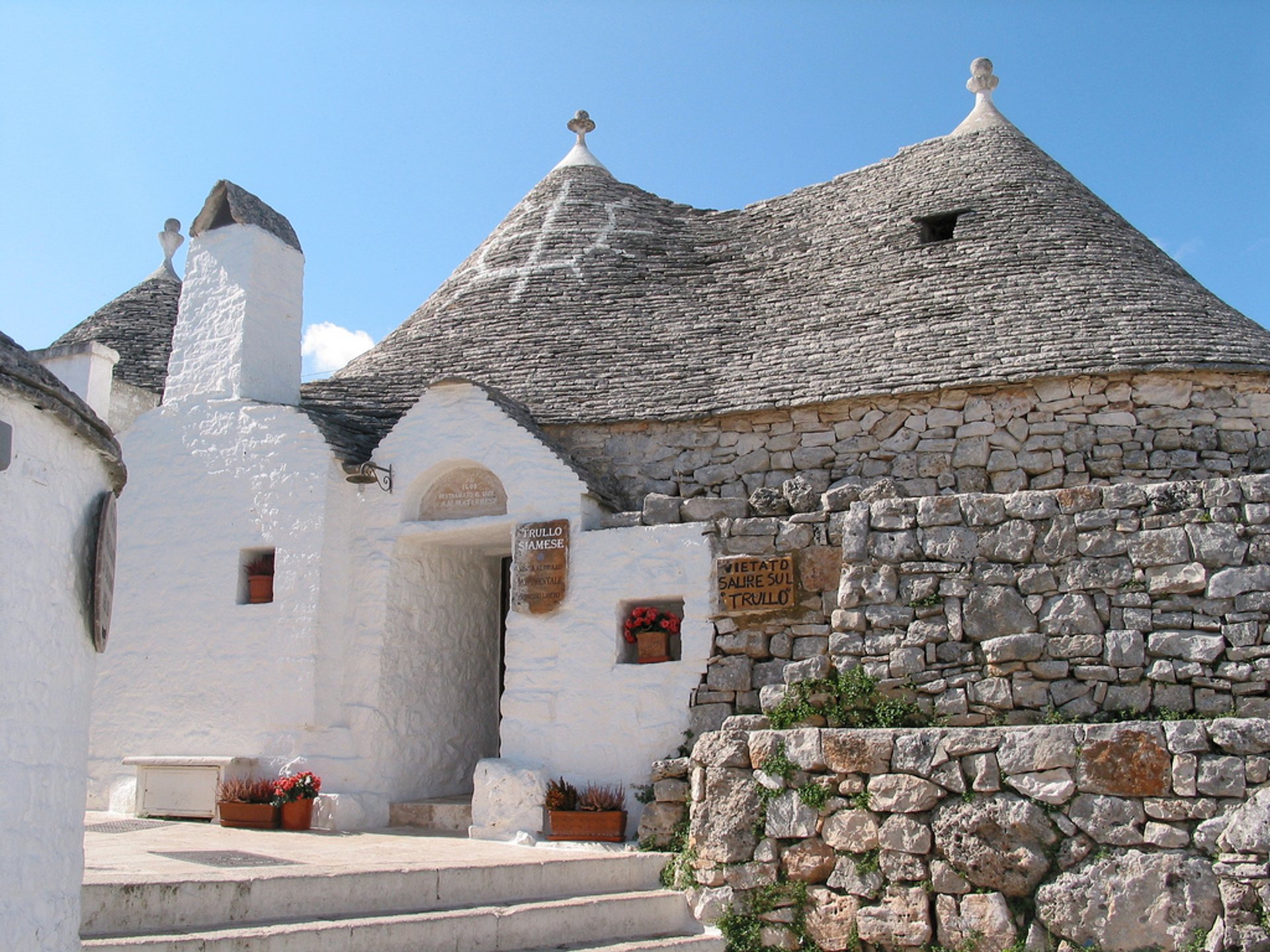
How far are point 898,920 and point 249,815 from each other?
5484 millimetres

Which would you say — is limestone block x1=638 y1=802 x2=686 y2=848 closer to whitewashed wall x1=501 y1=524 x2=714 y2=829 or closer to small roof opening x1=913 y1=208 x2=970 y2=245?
whitewashed wall x1=501 y1=524 x2=714 y2=829

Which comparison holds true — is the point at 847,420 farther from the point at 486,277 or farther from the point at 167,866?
the point at 167,866

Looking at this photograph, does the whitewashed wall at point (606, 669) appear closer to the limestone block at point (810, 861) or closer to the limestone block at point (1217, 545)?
the limestone block at point (810, 861)

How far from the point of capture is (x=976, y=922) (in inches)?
283

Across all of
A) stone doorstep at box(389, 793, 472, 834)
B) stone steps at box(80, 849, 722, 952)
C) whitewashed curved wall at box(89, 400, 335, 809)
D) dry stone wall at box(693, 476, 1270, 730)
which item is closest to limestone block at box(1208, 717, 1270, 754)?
dry stone wall at box(693, 476, 1270, 730)

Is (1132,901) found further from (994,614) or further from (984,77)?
(984,77)

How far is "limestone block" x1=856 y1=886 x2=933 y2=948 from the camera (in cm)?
737

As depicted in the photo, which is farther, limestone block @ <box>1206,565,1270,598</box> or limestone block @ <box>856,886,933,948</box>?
limestone block @ <box>1206,565,1270,598</box>

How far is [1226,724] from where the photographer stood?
7035mm

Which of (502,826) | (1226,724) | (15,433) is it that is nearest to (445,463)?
(502,826)

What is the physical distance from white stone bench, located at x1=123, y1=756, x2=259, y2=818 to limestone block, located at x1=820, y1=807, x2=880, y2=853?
17.3 ft

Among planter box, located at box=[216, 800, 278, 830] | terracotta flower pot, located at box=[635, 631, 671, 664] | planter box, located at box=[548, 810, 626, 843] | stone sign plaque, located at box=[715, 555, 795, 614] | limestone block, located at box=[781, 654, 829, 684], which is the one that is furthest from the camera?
planter box, located at box=[216, 800, 278, 830]

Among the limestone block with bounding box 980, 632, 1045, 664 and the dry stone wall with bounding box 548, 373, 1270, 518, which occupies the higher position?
the dry stone wall with bounding box 548, 373, 1270, 518

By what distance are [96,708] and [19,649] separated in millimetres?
6697
